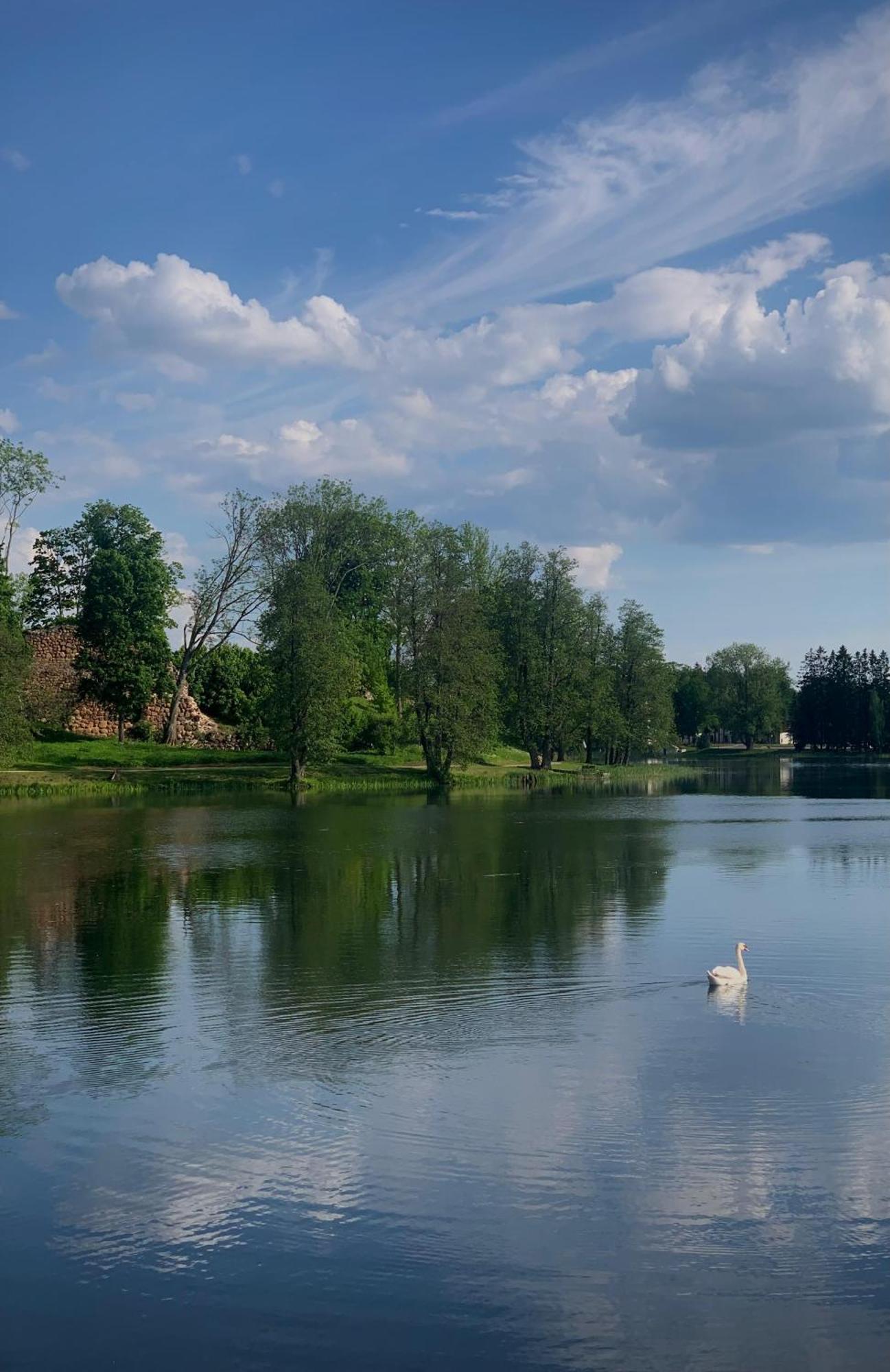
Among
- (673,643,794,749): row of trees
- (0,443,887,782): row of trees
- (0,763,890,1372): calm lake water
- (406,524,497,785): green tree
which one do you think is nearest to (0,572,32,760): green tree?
(0,443,887,782): row of trees

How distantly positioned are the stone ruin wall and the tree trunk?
3.42ft

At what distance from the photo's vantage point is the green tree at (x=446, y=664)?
77.9 meters

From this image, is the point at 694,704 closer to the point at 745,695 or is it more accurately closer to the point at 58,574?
the point at 745,695

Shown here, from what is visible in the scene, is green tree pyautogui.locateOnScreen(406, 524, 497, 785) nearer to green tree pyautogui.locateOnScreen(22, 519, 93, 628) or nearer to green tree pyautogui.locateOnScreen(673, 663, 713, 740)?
green tree pyautogui.locateOnScreen(22, 519, 93, 628)

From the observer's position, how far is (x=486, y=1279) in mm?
8555

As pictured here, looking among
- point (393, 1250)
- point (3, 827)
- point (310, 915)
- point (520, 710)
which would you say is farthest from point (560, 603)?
point (393, 1250)

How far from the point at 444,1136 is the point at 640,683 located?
102690mm

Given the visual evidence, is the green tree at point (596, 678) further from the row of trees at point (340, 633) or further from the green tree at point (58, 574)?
the green tree at point (58, 574)

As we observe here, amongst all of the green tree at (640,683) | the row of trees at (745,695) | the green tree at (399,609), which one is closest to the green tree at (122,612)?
the green tree at (399,609)

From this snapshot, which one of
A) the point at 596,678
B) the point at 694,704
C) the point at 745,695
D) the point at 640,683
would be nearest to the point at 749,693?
the point at 745,695

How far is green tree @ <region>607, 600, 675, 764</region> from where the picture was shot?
366 ft

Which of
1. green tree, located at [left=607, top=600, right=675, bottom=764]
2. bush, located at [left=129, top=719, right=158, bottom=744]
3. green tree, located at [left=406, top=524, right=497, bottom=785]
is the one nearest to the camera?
green tree, located at [left=406, top=524, right=497, bottom=785]

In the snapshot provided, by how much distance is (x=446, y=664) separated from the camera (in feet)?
255

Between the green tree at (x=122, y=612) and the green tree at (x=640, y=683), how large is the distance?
46590mm
